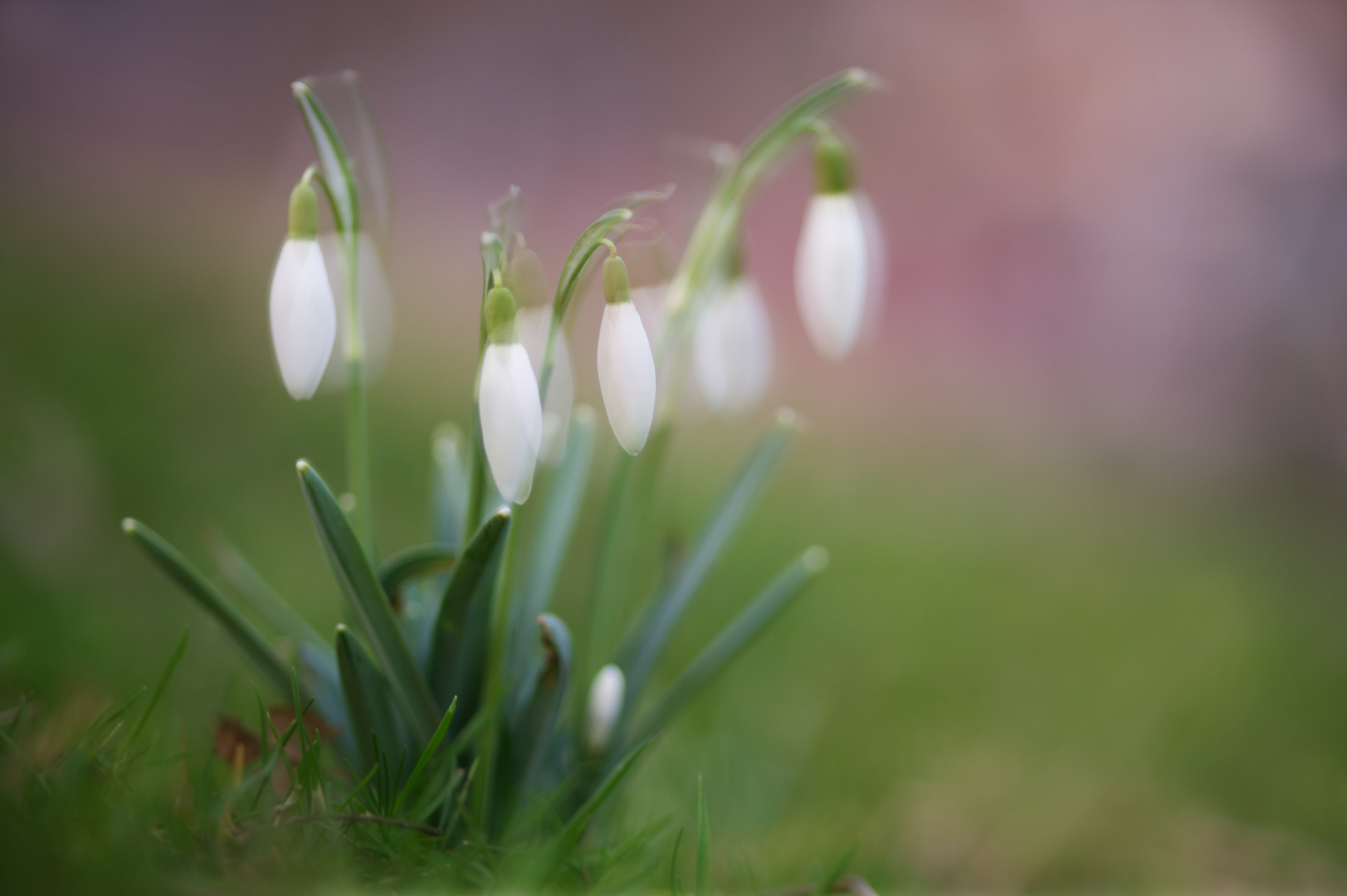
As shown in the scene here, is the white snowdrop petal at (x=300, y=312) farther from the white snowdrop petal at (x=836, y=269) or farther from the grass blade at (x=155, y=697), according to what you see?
the white snowdrop petal at (x=836, y=269)

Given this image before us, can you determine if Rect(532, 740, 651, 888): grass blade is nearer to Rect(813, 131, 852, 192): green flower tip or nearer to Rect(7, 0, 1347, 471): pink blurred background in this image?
Rect(813, 131, 852, 192): green flower tip

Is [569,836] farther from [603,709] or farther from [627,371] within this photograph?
[627,371]

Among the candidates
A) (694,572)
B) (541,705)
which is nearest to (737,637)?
(694,572)

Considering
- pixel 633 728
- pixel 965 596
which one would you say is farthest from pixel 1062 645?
pixel 633 728

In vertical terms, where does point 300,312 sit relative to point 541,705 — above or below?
above

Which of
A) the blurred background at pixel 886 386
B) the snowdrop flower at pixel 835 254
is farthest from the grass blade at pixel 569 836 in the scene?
the snowdrop flower at pixel 835 254

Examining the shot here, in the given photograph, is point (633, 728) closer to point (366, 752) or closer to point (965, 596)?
point (366, 752)
